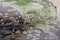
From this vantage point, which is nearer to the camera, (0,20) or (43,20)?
(0,20)

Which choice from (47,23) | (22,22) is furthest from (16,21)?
(47,23)

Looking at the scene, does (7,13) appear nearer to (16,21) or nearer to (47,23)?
(16,21)

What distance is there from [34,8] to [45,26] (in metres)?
0.17

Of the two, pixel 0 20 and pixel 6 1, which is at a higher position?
→ pixel 6 1

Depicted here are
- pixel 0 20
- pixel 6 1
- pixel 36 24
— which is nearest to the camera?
pixel 0 20

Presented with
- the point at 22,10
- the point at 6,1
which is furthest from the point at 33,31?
the point at 6,1

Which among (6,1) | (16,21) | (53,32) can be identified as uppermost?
(6,1)

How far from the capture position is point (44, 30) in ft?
3.80

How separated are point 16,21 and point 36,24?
17 centimetres

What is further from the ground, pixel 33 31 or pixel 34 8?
pixel 34 8

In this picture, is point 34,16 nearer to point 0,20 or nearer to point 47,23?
point 47,23

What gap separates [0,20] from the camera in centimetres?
107

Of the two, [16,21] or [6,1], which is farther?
[6,1]

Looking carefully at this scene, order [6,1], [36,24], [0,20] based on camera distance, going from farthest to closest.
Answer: [6,1]
[36,24]
[0,20]
